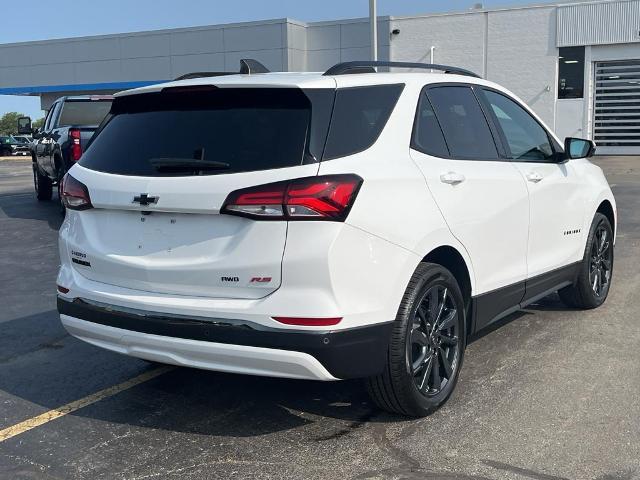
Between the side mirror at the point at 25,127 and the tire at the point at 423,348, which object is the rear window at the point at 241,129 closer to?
the tire at the point at 423,348

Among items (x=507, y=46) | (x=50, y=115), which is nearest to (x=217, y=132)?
(x=50, y=115)

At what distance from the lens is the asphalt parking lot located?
3.42m

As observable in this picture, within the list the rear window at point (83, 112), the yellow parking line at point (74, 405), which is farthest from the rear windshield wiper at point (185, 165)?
the rear window at point (83, 112)

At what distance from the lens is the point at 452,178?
4.05m

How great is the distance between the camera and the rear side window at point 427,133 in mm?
3953

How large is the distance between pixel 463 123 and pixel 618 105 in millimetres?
28792

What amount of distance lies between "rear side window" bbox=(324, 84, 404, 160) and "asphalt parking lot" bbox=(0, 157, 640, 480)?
4.91ft

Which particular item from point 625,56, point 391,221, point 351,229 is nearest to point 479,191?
point 391,221

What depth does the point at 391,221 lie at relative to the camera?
3.51m

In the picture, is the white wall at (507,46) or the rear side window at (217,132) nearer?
the rear side window at (217,132)

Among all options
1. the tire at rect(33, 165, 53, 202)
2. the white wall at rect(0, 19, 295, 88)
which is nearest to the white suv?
the tire at rect(33, 165, 53, 202)

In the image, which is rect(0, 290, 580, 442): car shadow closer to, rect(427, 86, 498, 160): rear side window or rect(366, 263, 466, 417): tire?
rect(366, 263, 466, 417): tire

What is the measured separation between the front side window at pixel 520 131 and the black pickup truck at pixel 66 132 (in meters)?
7.85

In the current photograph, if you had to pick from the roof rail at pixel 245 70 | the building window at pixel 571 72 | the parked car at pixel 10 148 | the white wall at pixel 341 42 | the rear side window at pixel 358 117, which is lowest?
the parked car at pixel 10 148
